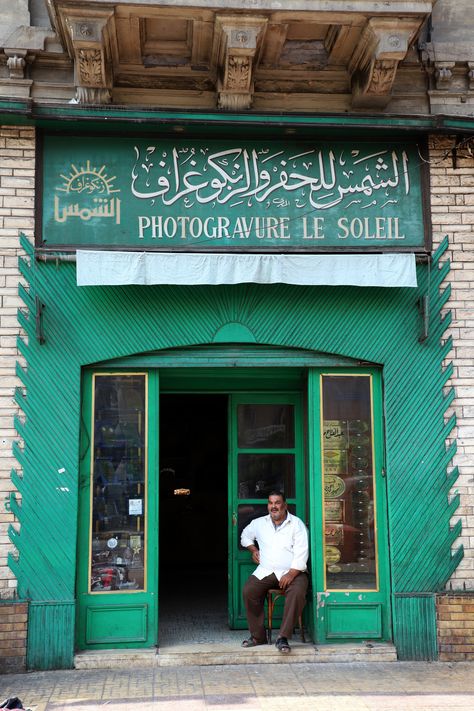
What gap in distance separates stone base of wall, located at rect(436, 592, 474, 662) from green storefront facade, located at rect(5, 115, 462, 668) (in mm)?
108

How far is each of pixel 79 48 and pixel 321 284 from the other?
3076 mm

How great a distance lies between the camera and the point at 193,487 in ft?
42.6

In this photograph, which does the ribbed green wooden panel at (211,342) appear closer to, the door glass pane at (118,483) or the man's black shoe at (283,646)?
the door glass pane at (118,483)

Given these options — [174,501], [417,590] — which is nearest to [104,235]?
[417,590]

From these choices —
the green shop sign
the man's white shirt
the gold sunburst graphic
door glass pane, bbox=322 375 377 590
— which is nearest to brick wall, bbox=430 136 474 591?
the green shop sign

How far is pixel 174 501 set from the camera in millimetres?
12844

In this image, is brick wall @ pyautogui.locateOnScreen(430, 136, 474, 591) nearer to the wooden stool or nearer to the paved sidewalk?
the paved sidewalk

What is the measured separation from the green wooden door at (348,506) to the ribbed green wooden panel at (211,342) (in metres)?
0.17

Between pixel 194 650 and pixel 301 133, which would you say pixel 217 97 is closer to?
pixel 301 133

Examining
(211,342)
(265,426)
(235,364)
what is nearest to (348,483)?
(265,426)

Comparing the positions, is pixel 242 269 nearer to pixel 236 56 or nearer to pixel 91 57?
pixel 236 56

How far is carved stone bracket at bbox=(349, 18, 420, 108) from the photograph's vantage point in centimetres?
699

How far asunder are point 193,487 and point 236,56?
778cm

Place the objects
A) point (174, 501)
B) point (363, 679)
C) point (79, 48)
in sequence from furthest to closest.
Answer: point (174, 501)
point (79, 48)
point (363, 679)
